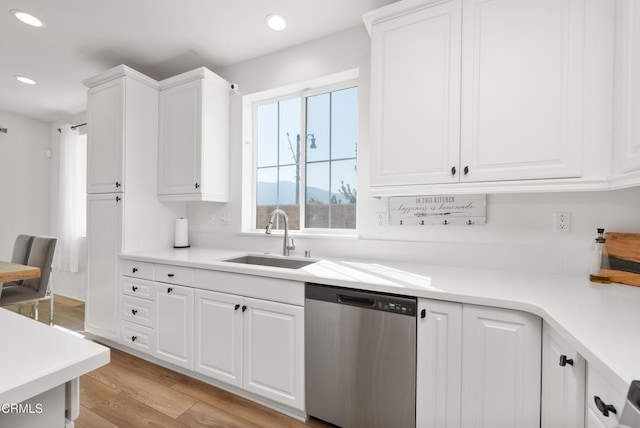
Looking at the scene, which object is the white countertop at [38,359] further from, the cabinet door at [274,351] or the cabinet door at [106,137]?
the cabinet door at [106,137]

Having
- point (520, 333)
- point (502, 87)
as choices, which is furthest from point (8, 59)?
point (520, 333)

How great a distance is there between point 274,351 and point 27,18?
2883 millimetres

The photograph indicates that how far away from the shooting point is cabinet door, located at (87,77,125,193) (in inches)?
95.5

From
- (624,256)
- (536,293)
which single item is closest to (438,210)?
(536,293)

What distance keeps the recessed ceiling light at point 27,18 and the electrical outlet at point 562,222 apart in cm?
365

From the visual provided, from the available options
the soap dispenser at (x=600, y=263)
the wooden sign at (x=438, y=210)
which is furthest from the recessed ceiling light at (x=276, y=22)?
the soap dispenser at (x=600, y=263)

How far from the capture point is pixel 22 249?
9.41 ft

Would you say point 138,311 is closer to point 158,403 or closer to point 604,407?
point 158,403

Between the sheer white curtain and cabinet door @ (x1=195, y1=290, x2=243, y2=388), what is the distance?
123 inches

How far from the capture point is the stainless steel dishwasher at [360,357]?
134 centimetres

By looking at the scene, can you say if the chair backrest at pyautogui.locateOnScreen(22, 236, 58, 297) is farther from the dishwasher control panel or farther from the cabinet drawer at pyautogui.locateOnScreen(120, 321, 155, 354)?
the dishwasher control panel

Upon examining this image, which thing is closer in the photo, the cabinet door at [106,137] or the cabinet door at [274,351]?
the cabinet door at [274,351]

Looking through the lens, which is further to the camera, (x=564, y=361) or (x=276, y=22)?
(x=276, y=22)

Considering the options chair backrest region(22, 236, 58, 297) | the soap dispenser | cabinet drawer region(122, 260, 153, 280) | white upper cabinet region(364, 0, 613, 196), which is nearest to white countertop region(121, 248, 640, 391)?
the soap dispenser
